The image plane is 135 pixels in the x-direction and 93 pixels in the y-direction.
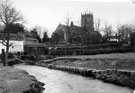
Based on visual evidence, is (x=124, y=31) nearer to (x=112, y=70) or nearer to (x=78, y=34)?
(x=78, y=34)

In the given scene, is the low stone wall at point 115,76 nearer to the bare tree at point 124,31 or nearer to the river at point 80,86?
the river at point 80,86

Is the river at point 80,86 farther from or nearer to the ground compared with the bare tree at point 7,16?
nearer to the ground

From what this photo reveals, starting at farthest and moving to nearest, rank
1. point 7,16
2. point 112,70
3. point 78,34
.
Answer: point 78,34 < point 7,16 < point 112,70

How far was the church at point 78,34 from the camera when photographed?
62.6 metres

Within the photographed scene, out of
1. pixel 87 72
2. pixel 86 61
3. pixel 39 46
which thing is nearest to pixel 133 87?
pixel 87 72

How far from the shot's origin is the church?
62.6 metres

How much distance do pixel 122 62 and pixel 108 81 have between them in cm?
378

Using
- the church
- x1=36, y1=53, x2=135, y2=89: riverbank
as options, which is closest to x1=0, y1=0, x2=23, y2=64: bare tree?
x1=36, y1=53, x2=135, y2=89: riverbank

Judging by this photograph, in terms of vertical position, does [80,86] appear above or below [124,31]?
below

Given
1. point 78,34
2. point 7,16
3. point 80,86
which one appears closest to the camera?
point 80,86

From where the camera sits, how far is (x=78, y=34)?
7525cm

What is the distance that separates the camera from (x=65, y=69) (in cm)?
2867

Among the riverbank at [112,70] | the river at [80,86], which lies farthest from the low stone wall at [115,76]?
the river at [80,86]

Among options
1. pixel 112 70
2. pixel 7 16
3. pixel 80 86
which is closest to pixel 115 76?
pixel 112 70
